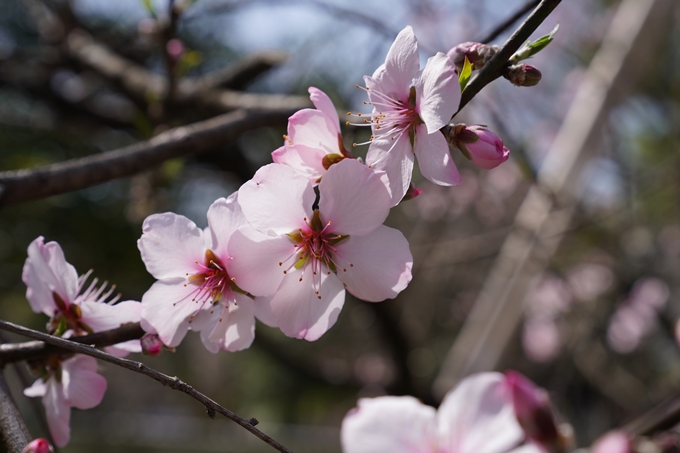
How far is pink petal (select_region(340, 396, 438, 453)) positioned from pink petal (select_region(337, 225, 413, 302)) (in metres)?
0.11

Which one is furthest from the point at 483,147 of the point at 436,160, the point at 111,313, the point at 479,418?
the point at 111,313

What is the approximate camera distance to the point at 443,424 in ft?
1.70

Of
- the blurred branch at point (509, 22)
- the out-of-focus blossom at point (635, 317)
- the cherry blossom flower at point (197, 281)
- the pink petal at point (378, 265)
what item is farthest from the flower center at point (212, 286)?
the out-of-focus blossom at point (635, 317)

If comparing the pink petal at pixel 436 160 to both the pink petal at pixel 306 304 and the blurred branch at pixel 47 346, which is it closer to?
the pink petal at pixel 306 304

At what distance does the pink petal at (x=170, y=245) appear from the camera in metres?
0.51

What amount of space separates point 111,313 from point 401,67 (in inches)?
14.3

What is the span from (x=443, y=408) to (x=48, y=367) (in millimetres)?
409

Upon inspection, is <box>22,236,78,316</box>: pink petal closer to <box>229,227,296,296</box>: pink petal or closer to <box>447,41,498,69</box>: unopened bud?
<box>229,227,296,296</box>: pink petal

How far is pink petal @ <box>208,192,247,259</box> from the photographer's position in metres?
0.49

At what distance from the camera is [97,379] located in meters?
0.53

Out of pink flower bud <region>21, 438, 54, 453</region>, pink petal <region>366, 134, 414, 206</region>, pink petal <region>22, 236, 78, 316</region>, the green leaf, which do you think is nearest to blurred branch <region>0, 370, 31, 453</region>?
pink flower bud <region>21, 438, 54, 453</region>

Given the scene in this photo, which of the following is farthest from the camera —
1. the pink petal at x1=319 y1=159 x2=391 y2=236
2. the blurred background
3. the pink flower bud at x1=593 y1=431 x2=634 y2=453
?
the blurred background

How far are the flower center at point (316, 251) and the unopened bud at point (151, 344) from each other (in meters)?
0.13

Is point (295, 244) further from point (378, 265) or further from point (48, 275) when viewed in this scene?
point (48, 275)
